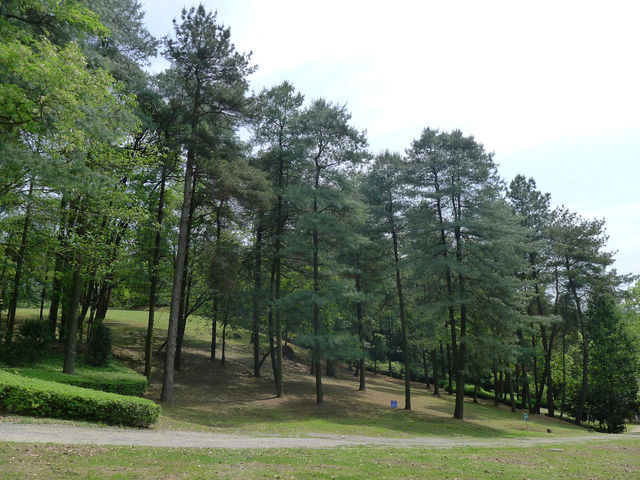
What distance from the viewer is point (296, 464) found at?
8.64 meters

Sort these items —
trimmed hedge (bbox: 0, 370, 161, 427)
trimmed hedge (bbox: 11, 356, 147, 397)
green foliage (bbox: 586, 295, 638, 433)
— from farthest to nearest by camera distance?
green foliage (bbox: 586, 295, 638, 433)
trimmed hedge (bbox: 11, 356, 147, 397)
trimmed hedge (bbox: 0, 370, 161, 427)

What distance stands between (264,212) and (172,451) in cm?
1703

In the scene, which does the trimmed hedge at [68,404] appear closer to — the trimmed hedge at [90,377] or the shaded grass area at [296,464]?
the trimmed hedge at [90,377]

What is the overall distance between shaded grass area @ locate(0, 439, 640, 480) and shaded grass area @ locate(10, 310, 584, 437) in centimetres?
502

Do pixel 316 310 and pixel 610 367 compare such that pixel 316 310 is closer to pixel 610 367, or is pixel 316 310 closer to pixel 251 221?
→ pixel 251 221

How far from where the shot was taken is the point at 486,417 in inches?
1062

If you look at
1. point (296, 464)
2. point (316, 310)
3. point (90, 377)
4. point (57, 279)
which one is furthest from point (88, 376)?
point (316, 310)

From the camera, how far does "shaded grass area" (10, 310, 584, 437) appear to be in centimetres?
1673

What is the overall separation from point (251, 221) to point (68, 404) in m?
15.2

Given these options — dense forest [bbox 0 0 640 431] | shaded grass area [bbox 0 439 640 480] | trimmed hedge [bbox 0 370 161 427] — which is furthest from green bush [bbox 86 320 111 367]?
shaded grass area [bbox 0 439 640 480]

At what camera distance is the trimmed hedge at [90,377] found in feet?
45.2

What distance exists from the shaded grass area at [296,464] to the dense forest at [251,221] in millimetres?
6258

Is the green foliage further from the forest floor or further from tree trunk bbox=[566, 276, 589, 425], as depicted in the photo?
the forest floor

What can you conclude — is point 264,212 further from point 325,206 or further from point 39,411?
point 39,411
